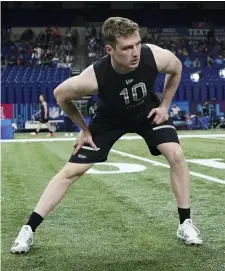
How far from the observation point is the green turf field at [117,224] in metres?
3.45

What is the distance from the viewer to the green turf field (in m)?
3.45

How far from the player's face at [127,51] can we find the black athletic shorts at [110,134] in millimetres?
580

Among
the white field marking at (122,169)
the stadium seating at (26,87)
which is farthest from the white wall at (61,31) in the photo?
the white field marking at (122,169)

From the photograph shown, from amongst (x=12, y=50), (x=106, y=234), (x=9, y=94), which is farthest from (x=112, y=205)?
(x=12, y=50)

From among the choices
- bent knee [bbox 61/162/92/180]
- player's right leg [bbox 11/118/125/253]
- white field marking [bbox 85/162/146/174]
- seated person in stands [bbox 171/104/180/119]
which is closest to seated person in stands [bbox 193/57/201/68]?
seated person in stands [bbox 171/104/180/119]

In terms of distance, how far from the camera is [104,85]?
12.3 ft

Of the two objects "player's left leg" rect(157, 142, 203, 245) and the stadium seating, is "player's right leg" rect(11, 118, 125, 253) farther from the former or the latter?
the stadium seating

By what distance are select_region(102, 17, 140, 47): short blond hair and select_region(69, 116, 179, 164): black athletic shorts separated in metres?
0.73

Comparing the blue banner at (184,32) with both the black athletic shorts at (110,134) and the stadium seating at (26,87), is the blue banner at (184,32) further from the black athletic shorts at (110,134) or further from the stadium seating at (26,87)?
the black athletic shorts at (110,134)

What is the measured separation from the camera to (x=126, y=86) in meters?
3.76

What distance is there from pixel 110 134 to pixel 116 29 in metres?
0.92

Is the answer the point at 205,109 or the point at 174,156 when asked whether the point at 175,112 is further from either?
the point at 174,156

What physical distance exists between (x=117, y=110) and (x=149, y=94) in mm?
306

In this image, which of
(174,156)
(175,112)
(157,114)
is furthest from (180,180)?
(175,112)
